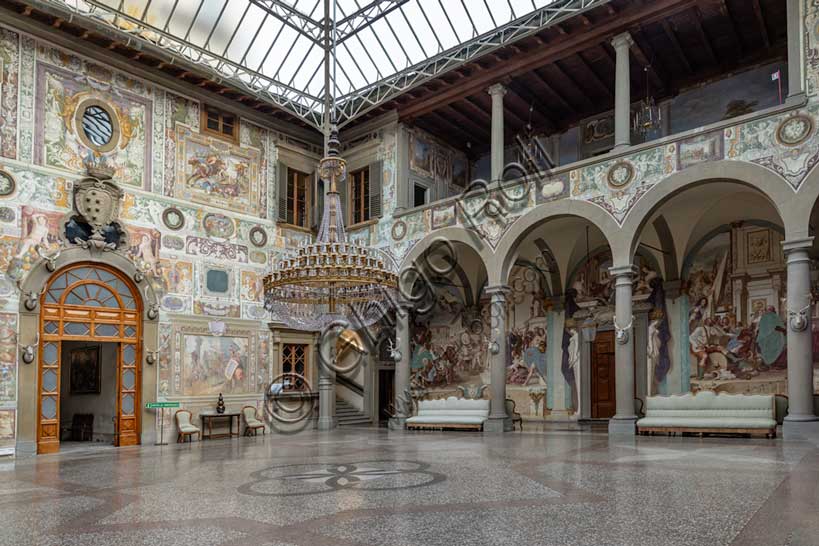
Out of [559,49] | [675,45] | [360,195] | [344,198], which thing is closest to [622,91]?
[559,49]

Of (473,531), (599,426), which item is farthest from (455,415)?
(473,531)

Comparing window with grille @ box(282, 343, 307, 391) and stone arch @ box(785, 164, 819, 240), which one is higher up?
stone arch @ box(785, 164, 819, 240)

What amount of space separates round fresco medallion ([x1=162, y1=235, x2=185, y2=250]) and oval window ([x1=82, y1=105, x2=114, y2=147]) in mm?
2471

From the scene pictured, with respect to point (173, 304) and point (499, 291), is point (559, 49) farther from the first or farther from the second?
point (173, 304)

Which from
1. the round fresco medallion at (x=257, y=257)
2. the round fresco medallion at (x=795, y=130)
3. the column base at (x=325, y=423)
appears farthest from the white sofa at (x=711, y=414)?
the round fresco medallion at (x=257, y=257)

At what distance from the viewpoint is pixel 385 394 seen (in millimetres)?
20562

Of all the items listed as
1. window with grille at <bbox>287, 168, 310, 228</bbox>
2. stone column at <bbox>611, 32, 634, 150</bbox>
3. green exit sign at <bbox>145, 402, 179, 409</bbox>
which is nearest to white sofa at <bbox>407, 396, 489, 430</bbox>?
green exit sign at <bbox>145, 402, 179, 409</bbox>

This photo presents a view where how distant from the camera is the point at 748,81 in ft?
49.7

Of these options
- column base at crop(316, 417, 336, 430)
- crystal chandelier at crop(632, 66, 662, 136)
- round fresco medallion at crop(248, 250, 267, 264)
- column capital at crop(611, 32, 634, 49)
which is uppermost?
column capital at crop(611, 32, 634, 49)

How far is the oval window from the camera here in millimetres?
14688

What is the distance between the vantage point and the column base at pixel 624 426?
12836mm

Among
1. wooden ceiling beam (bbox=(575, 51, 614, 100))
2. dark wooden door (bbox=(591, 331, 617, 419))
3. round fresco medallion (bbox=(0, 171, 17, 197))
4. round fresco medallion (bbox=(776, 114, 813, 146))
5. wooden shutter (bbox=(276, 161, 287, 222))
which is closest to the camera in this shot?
round fresco medallion (bbox=(776, 114, 813, 146))

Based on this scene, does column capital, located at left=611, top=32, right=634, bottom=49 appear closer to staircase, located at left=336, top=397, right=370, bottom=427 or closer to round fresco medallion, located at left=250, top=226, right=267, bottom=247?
round fresco medallion, located at left=250, top=226, right=267, bottom=247

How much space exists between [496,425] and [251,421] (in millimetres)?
6066
